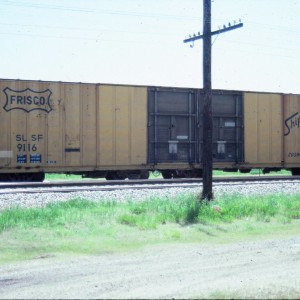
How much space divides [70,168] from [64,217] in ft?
31.8

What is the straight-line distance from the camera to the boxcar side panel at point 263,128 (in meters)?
22.2

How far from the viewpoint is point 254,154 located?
880 inches

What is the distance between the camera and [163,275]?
19.5ft

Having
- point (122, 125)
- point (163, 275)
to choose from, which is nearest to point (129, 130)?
point (122, 125)

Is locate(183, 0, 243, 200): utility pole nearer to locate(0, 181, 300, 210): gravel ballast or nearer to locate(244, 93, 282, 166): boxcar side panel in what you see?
locate(0, 181, 300, 210): gravel ballast

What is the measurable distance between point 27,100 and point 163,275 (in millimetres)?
13815

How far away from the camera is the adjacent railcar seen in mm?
18453

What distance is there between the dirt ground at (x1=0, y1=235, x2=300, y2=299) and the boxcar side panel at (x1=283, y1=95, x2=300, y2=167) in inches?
636

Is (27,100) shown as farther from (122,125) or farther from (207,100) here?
(207,100)

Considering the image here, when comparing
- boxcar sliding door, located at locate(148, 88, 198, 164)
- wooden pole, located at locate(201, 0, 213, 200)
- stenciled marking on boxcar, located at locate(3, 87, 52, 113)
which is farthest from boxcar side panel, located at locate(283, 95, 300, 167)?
wooden pole, located at locate(201, 0, 213, 200)

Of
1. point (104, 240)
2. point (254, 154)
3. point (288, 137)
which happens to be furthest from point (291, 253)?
point (288, 137)

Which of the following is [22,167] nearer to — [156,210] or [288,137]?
[156,210]

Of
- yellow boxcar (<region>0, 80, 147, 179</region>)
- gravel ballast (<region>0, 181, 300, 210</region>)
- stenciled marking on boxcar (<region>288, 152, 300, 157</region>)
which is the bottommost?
gravel ballast (<region>0, 181, 300, 210</region>)

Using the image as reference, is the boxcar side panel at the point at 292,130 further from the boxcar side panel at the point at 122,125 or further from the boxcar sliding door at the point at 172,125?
the boxcar side panel at the point at 122,125
